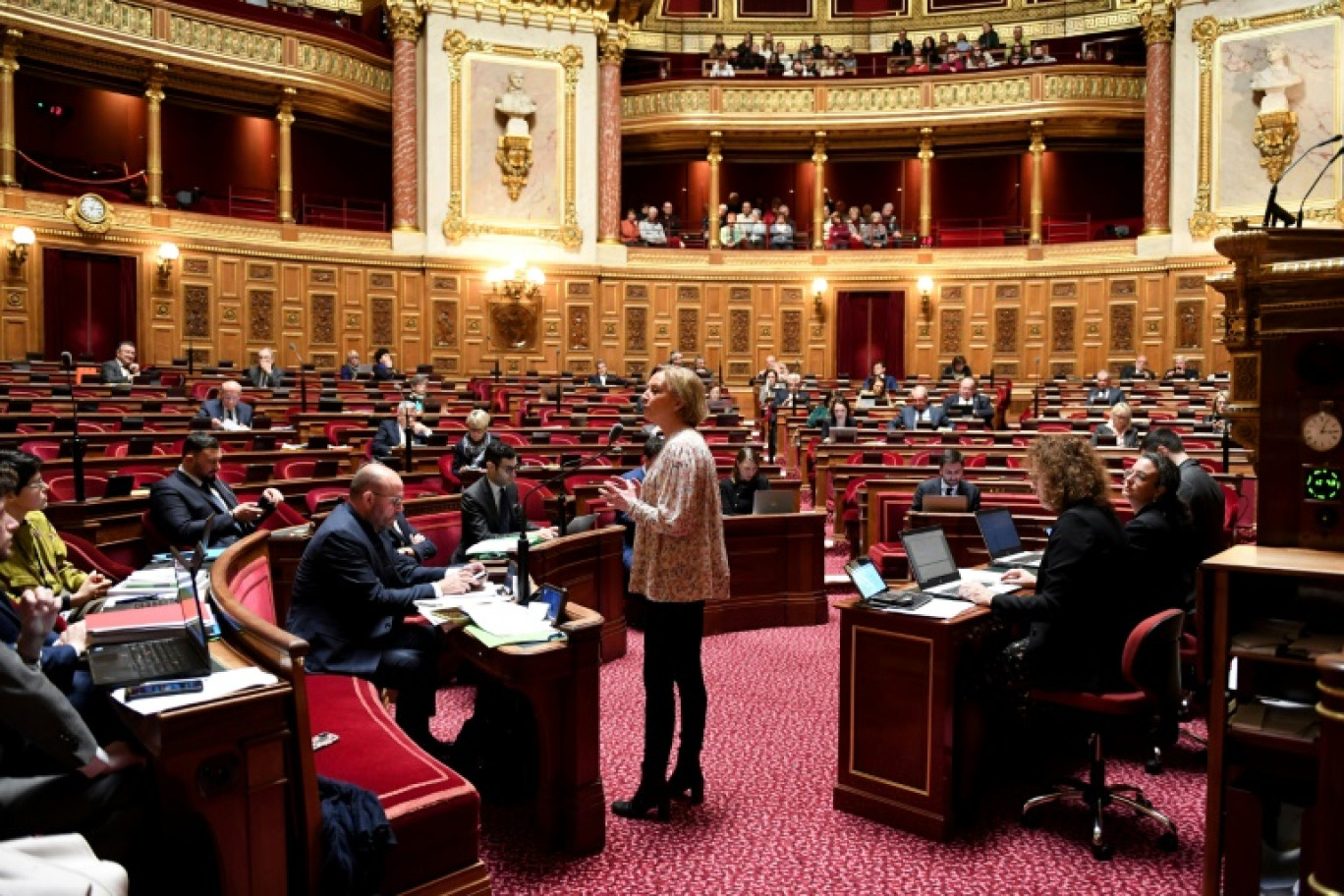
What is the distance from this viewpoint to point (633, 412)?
496 inches

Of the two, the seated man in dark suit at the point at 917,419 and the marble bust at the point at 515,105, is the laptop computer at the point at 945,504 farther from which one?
the marble bust at the point at 515,105

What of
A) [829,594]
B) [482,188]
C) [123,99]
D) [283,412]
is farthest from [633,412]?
[123,99]

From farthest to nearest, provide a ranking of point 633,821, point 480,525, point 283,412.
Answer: point 283,412 < point 480,525 < point 633,821

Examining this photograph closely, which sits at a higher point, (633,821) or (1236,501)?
(1236,501)

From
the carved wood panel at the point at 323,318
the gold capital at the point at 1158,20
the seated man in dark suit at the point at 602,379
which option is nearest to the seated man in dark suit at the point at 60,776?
the seated man in dark suit at the point at 602,379

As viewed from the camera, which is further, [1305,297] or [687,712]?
[687,712]

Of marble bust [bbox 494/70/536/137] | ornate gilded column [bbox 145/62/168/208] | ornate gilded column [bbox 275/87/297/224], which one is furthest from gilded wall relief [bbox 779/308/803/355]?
ornate gilded column [bbox 145/62/168/208]

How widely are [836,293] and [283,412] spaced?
432 inches

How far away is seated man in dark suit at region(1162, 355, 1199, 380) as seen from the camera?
52.0ft

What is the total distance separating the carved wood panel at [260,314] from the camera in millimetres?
16344

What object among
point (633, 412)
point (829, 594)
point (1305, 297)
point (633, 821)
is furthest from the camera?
point (633, 412)

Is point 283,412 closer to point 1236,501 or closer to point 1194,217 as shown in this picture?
point 1236,501

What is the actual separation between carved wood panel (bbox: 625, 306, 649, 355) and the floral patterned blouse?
15.4m

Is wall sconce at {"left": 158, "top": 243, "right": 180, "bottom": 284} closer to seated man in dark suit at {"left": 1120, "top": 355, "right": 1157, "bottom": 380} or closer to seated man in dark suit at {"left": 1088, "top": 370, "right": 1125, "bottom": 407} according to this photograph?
seated man in dark suit at {"left": 1088, "top": 370, "right": 1125, "bottom": 407}
